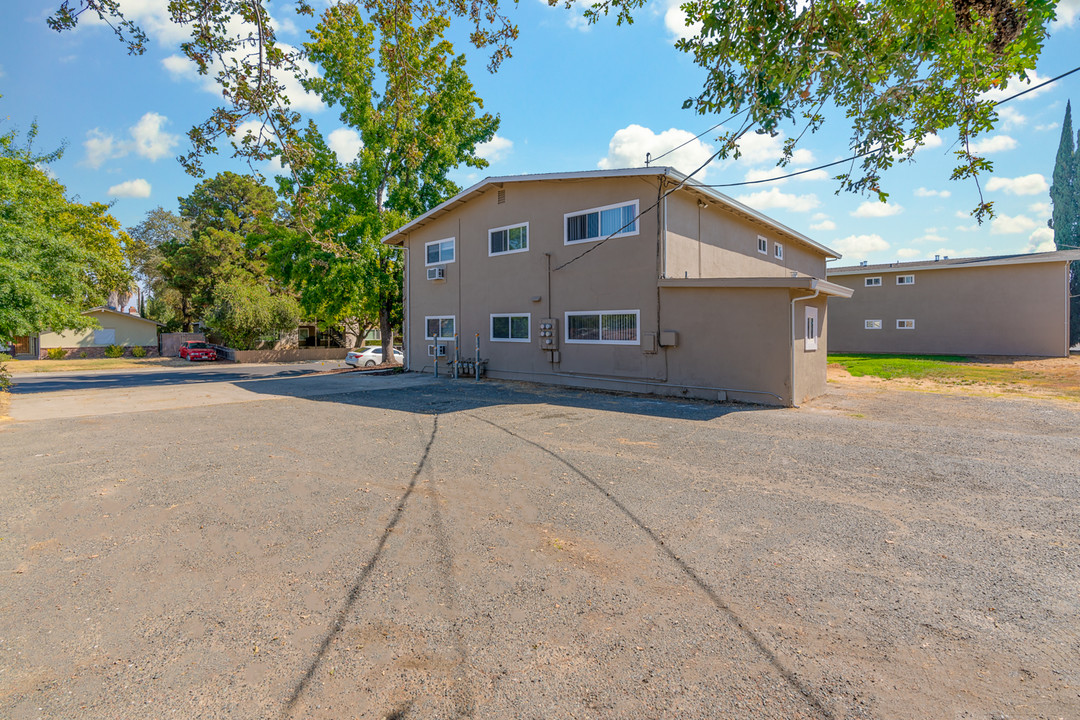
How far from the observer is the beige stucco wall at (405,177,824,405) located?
419 inches

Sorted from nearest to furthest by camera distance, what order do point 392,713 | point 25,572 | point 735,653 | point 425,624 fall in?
point 392,713
point 735,653
point 425,624
point 25,572

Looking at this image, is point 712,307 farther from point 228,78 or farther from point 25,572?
point 25,572

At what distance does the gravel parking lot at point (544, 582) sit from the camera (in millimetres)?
2271

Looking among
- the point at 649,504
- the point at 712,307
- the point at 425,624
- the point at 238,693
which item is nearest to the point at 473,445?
the point at 649,504

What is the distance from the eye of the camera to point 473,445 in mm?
7062

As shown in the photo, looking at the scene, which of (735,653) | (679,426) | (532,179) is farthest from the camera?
(532,179)

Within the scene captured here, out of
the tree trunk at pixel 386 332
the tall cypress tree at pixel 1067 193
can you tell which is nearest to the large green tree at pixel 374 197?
the tree trunk at pixel 386 332

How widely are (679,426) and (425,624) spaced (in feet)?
21.0

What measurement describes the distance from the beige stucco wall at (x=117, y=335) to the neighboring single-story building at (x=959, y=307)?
46.7 m

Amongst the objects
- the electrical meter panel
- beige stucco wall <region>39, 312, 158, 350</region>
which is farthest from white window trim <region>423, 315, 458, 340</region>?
beige stucco wall <region>39, 312, 158, 350</region>

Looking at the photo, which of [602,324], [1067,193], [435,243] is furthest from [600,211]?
[1067,193]

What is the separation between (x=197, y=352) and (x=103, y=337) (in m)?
9.64

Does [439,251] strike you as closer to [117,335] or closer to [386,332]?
[386,332]

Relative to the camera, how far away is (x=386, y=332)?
950 inches
